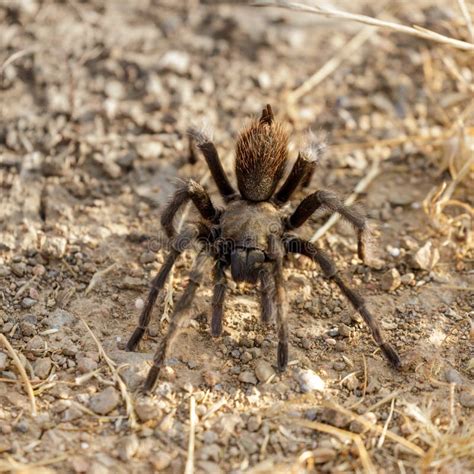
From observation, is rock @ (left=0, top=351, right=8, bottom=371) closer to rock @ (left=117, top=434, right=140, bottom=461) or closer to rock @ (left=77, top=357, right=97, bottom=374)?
rock @ (left=77, top=357, right=97, bottom=374)

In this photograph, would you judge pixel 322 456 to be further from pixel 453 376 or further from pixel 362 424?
pixel 453 376

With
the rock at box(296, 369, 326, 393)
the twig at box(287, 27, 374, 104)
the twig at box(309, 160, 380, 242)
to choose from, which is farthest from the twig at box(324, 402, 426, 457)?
the twig at box(287, 27, 374, 104)

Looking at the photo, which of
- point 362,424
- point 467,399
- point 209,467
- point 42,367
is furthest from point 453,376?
point 42,367

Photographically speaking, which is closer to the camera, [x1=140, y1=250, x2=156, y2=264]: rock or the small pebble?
the small pebble

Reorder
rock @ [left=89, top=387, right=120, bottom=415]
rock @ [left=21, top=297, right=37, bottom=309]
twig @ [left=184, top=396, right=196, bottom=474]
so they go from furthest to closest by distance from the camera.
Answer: rock @ [left=21, top=297, right=37, bottom=309]
rock @ [left=89, top=387, right=120, bottom=415]
twig @ [left=184, top=396, right=196, bottom=474]

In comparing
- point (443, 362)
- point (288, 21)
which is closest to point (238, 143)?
point (443, 362)

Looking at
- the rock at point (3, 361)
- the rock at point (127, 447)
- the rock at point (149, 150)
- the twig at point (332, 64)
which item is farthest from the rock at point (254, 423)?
the twig at point (332, 64)
